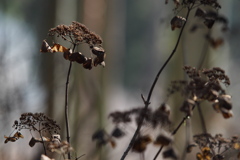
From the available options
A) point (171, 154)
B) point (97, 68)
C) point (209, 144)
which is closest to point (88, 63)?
point (171, 154)

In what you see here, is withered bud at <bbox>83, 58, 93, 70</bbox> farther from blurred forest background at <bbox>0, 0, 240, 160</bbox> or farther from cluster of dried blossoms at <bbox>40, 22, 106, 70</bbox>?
blurred forest background at <bbox>0, 0, 240, 160</bbox>

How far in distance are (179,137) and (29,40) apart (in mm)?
1898

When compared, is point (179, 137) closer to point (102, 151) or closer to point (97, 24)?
point (102, 151)

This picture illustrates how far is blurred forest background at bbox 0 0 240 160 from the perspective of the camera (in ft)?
10.6

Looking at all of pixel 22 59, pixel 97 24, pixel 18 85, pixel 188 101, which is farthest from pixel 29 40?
pixel 188 101

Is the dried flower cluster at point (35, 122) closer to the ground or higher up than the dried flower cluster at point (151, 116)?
closer to the ground

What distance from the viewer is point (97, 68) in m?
3.87

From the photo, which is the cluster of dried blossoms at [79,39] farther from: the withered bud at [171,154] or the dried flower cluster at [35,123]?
the withered bud at [171,154]

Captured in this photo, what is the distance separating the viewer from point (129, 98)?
423 centimetres

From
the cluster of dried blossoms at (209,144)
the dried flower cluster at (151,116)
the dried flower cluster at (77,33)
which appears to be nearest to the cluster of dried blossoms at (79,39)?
the dried flower cluster at (77,33)

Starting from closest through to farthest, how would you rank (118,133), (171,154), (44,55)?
1. (171,154)
2. (118,133)
3. (44,55)

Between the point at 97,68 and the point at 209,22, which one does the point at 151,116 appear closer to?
the point at 209,22

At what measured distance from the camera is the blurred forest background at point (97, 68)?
3.22m

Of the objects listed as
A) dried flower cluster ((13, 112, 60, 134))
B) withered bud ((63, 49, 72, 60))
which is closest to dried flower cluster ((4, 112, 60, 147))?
dried flower cluster ((13, 112, 60, 134))
